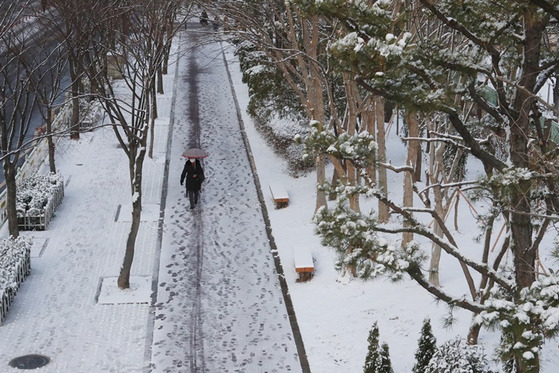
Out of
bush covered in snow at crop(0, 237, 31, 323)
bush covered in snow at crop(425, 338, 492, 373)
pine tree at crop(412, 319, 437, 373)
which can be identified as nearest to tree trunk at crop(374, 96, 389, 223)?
pine tree at crop(412, 319, 437, 373)

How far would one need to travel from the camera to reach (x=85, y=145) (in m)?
29.3

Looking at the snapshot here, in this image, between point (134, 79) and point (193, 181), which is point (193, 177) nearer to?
point (193, 181)

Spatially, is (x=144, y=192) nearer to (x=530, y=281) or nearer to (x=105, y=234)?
(x=105, y=234)

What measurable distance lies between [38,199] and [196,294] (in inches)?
240

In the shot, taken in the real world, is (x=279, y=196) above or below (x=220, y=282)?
above

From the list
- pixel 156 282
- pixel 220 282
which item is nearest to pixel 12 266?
pixel 156 282

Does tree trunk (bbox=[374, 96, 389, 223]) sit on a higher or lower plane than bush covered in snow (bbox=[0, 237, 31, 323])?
higher

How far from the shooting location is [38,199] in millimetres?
22094

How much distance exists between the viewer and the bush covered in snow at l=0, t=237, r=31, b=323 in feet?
56.9

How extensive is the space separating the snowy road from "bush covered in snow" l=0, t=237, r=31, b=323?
306 centimetres

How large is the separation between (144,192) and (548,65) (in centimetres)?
1579

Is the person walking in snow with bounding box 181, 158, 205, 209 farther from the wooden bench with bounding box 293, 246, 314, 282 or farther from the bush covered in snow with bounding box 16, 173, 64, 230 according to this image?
the wooden bench with bounding box 293, 246, 314, 282

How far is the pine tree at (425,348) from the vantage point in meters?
14.0

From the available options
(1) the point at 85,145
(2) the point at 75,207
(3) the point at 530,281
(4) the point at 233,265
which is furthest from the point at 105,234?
(3) the point at 530,281
